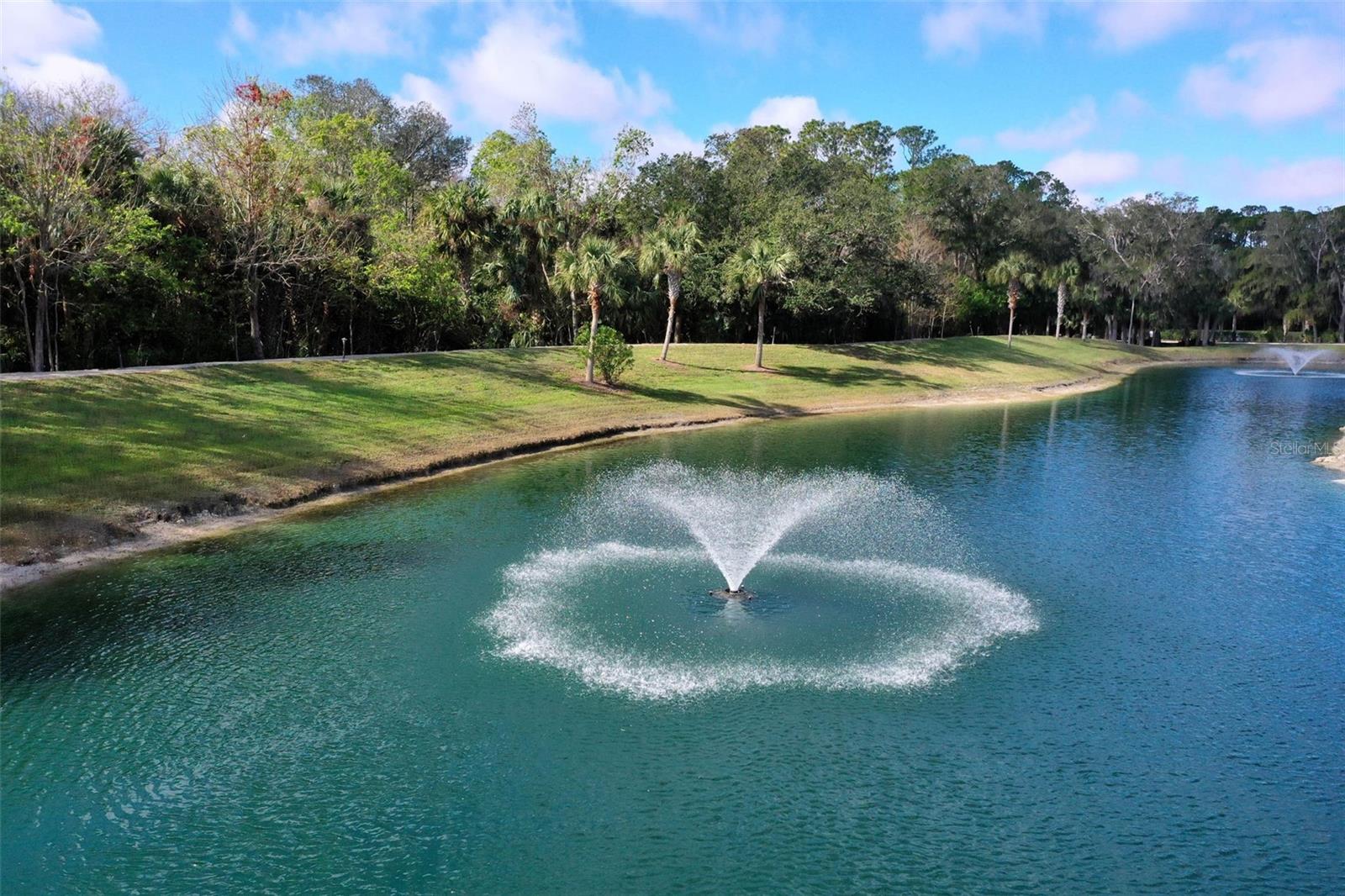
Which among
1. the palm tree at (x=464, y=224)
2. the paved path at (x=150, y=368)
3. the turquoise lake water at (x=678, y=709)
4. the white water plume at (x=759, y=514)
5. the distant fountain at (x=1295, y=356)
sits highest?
the palm tree at (x=464, y=224)

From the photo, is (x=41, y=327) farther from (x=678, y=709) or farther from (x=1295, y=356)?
(x=1295, y=356)

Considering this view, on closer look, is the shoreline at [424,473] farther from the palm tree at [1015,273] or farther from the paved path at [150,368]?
the palm tree at [1015,273]

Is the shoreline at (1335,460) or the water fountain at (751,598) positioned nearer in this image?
the water fountain at (751,598)

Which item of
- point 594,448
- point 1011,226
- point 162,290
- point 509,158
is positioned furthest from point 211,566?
point 1011,226

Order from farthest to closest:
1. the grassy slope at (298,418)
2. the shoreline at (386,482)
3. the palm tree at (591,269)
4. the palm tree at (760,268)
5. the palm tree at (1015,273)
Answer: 1. the palm tree at (1015,273)
2. the palm tree at (760,268)
3. the palm tree at (591,269)
4. the grassy slope at (298,418)
5. the shoreline at (386,482)

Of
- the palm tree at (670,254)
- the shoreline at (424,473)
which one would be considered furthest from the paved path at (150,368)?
the palm tree at (670,254)

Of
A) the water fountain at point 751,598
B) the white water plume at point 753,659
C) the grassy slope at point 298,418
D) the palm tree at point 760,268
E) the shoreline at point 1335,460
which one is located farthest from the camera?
the palm tree at point 760,268

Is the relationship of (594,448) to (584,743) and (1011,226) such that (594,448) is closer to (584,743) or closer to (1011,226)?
(584,743)

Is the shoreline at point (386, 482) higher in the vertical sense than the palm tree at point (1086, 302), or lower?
lower
